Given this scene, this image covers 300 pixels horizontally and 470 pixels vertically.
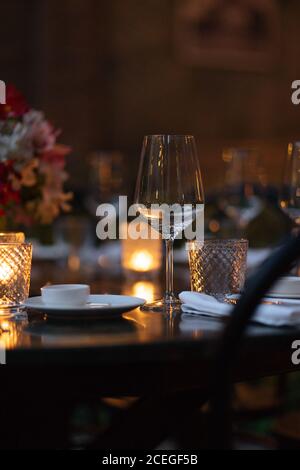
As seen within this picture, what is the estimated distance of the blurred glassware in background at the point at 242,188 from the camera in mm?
2898

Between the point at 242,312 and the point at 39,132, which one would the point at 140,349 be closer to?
the point at 242,312

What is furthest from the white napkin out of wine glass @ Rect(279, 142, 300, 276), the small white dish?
wine glass @ Rect(279, 142, 300, 276)

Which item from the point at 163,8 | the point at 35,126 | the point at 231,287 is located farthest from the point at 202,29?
the point at 231,287

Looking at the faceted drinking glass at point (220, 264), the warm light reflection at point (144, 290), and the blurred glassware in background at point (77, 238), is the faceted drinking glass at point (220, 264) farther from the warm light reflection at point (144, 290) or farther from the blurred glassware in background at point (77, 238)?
the blurred glassware in background at point (77, 238)

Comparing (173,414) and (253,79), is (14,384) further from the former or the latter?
(253,79)

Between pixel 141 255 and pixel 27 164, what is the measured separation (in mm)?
789

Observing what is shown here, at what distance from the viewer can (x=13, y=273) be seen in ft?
3.89

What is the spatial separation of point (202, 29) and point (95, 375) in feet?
18.6

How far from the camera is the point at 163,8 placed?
20.1 feet

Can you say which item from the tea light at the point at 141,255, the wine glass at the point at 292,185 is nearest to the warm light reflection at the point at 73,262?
the tea light at the point at 141,255

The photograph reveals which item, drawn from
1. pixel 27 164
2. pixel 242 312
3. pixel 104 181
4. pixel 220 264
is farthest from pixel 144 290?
pixel 104 181

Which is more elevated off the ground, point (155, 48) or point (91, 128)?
point (155, 48)

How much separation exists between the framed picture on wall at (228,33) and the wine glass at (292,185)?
4785mm

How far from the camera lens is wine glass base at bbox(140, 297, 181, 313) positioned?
1211mm
